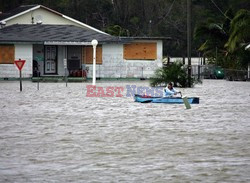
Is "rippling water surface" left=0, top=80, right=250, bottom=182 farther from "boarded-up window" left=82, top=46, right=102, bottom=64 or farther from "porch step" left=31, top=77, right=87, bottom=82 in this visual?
"boarded-up window" left=82, top=46, right=102, bottom=64

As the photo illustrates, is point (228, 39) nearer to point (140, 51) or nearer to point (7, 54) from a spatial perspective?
point (140, 51)

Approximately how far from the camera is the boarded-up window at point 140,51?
6328cm

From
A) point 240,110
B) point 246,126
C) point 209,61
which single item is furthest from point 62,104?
point 209,61

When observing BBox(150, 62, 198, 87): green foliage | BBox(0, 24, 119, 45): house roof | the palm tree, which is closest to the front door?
BBox(0, 24, 119, 45): house roof

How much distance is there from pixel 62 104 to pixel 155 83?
48.3ft

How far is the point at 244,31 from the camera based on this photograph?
205 feet

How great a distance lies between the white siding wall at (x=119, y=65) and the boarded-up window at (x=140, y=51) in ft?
1.01

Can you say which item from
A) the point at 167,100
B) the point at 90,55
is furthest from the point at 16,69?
the point at 167,100

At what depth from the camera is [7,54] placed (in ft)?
201

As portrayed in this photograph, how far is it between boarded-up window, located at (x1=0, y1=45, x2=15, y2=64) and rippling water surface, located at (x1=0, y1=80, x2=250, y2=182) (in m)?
27.7

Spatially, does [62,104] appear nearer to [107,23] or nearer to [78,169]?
[78,169]

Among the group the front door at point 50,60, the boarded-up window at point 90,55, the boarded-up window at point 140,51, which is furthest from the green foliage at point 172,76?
the front door at point 50,60

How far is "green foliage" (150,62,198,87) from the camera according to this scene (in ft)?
157

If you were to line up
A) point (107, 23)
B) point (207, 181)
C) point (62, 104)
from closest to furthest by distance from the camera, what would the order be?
point (207, 181) → point (62, 104) → point (107, 23)
